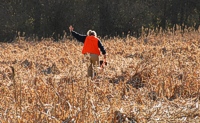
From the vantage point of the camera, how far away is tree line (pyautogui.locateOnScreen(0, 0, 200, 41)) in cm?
2431

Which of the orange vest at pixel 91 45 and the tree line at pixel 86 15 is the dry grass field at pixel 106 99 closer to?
the orange vest at pixel 91 45

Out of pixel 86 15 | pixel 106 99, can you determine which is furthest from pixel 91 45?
pixel 86 15

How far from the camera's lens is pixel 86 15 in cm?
2547

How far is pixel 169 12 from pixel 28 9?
12.1 meters

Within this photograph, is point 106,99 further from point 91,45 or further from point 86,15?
point 86,15

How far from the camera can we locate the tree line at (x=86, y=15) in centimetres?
2431

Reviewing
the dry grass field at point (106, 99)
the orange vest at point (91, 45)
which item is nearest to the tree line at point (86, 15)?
the orange vest at point (91, 45)

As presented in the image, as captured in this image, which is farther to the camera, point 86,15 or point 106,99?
point 86,15

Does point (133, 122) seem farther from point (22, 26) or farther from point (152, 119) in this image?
point (22, 26)

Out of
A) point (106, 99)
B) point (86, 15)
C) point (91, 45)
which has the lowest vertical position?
point (106, 99)

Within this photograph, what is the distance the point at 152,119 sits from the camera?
3859mm

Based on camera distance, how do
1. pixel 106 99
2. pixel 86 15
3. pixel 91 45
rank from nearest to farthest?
pixel 106 99, pixel 91 45, pixel 86 15

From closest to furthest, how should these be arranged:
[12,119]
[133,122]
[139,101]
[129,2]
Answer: [12,119], [133,122], [139,101], [129,2]

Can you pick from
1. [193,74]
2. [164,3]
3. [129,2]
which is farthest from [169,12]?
[193,74]
